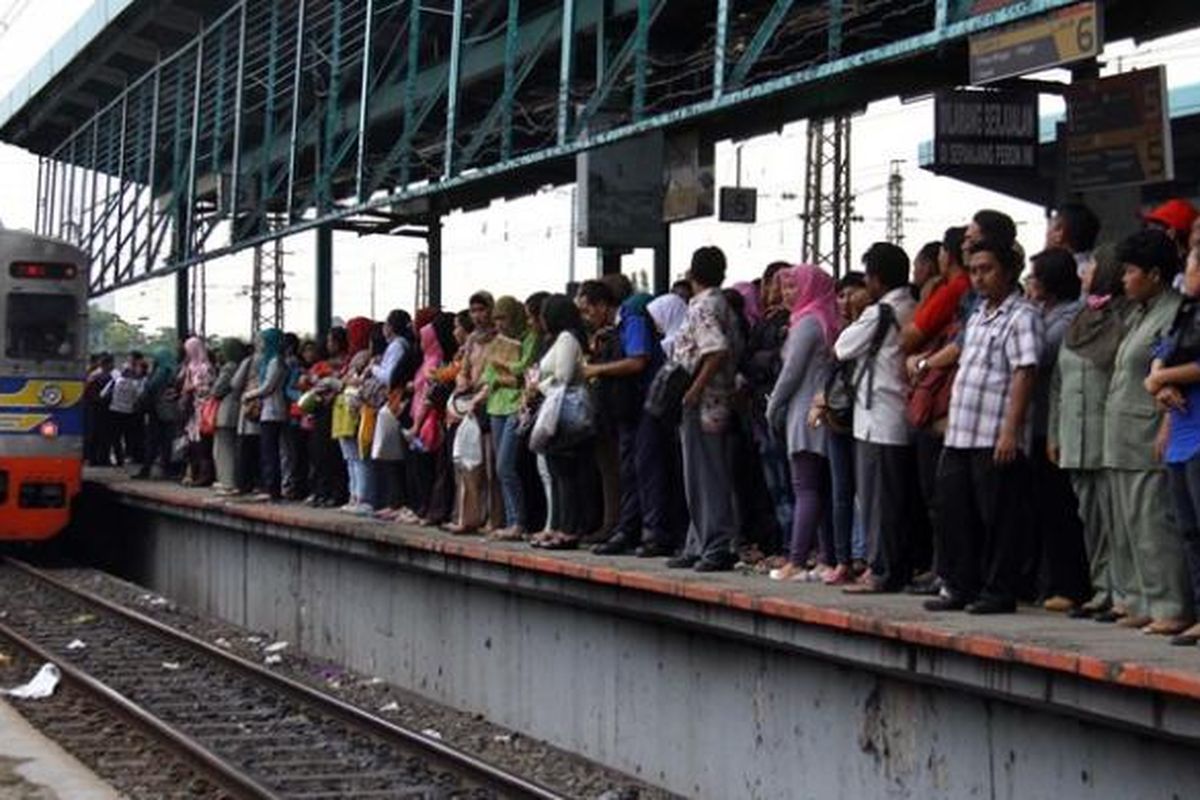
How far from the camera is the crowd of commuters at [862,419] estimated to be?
6543mm

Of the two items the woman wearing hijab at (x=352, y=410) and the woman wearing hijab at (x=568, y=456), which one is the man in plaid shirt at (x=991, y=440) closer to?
the woman wearing hijab at (x=568, y=456)

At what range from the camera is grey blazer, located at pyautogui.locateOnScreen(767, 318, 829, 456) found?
8547 millimetres

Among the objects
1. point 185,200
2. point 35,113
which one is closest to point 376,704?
point 185,200

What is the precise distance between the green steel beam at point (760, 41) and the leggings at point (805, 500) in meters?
2.64

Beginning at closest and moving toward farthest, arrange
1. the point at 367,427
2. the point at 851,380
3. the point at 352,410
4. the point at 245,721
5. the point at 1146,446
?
the point at 1146,446, the point at 851,380, the point at 245,721, the point at 367,427, the point at 352,410

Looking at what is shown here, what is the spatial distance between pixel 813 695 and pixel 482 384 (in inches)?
169

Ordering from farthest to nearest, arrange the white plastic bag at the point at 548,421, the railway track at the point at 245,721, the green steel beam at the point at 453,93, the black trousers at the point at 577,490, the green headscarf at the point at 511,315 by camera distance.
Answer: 1. the green steel beam at the point at 453,93
2. the green headscarf at the point at 511,315
3. the black trousers at the point at 577,490
4. the white plastic bag at the point at 548,421
5. the railway track at the point at 245,721

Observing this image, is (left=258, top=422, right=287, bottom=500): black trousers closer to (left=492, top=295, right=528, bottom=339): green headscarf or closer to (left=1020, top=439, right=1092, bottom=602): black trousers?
(left=492, top=295, right=528, bottom=339): green headscarf

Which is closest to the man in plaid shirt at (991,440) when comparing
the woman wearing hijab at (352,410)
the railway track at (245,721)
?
Answer: the railway track at (245,721)

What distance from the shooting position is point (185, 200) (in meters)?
24.7

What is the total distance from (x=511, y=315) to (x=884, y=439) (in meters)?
4.19

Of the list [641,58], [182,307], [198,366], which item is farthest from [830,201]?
[641,58]

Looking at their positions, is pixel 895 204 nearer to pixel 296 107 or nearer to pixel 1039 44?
pixel 296 107

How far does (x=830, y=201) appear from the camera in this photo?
37.9 meters
